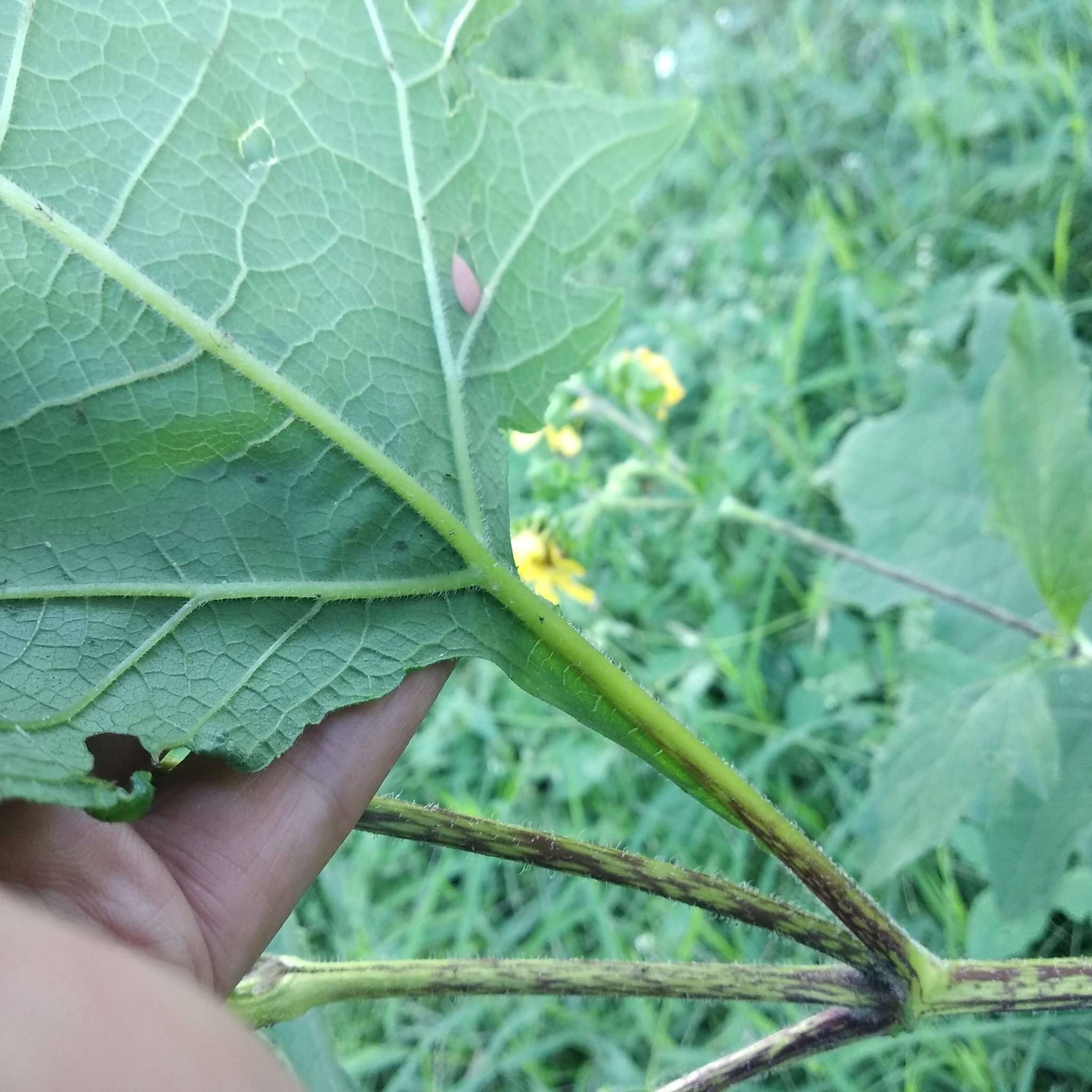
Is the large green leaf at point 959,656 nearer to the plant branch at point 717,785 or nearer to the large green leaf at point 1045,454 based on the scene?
the large green leaf at point 1045,454

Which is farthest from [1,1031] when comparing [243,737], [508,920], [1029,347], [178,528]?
[508,920]

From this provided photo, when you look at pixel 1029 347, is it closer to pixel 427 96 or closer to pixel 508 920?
pixel 427 96

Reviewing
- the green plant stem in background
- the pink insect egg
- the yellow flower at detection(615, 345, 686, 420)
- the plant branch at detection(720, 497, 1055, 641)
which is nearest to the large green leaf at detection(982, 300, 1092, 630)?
the plant branch at detection(720, 497, 1055, 641)

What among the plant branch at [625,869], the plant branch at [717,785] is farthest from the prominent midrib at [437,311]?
the plant branch at [625,869]

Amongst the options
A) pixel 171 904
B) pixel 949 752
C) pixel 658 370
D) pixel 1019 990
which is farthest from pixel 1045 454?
pixel 171 904

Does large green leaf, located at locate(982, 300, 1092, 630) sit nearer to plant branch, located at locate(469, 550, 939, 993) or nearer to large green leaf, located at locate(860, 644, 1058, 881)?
large green leaf, located at locate(860, 644, 1058, 881)
